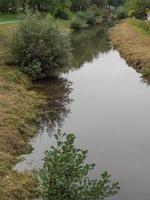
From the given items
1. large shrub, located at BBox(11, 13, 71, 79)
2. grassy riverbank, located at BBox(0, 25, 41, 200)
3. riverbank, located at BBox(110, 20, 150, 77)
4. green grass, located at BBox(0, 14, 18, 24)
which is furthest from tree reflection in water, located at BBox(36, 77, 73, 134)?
green grass, located at BBox(0, 14, 18, 24)

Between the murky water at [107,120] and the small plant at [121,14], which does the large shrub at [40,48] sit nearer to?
the murky water at [107,120]

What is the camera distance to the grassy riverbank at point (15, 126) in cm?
1300

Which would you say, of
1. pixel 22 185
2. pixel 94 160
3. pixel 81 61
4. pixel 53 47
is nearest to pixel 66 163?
pixel 22 185

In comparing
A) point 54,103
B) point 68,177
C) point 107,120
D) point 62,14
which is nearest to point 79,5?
point 62,14

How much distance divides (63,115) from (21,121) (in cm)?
327

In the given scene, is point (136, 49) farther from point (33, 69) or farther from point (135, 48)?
point (33, 69)

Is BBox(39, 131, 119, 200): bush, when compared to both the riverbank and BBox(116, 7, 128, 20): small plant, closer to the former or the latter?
the riverbank

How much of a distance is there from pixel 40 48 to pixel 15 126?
398 inches

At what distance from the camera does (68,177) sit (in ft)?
33.4

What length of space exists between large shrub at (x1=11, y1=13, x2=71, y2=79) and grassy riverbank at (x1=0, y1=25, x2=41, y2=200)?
917 mm

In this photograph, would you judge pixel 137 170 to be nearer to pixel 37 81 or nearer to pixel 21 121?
pixel 21 121

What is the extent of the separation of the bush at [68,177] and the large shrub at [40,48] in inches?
676

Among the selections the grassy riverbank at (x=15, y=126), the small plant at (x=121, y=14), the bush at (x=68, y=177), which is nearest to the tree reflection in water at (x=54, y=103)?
the grassy riverbank at (x=15, y=126)

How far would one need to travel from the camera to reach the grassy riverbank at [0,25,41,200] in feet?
42.7
